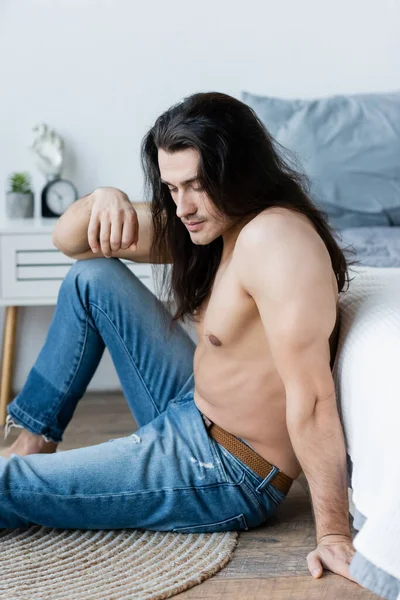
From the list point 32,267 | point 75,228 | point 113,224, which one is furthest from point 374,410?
point 32,267

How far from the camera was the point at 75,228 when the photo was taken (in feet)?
6.03

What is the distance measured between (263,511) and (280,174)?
2.01 ft

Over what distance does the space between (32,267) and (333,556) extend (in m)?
1.51

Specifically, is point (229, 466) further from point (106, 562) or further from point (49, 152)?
point (49, 152)

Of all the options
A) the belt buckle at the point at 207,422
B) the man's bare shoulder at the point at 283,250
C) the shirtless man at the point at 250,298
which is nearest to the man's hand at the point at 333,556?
the shirtless man at the point at 250,298

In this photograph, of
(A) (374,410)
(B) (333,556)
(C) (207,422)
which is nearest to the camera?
(A) (374,410)

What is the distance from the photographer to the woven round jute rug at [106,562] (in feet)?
4.76

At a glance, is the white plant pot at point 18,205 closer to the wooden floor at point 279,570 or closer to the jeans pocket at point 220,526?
the wooden floor at point 279,570

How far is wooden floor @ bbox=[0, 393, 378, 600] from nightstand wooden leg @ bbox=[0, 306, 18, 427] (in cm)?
112

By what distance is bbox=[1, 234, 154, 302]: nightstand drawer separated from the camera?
2.63 metres

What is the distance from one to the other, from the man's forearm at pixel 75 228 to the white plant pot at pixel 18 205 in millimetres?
1011

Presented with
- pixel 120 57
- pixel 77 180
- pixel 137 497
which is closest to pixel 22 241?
pixel 77 180

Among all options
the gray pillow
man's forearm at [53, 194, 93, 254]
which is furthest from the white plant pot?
man's forearm at [53, 194, 93, 254]

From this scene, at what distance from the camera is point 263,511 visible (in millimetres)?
1631
